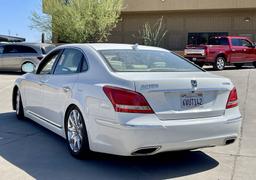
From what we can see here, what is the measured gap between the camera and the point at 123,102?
4.64 meters

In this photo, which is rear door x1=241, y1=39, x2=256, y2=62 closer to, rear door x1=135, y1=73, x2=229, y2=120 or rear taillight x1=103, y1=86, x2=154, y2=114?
rear door x1=135, y1=73, x2=229, y2=120

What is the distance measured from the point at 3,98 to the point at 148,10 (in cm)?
2291

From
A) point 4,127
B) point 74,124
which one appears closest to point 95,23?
point 4,127

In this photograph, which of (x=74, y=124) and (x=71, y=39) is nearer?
(x=74, y=124)

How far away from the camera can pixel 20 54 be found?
21.1 metres

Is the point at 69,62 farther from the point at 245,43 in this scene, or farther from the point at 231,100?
the point at 245,43

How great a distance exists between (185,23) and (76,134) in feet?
98.9

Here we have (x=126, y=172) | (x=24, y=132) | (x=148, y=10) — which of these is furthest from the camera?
(x=148, y=10)

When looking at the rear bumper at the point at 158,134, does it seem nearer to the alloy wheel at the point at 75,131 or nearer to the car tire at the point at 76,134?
the car tire at the point at 76,134

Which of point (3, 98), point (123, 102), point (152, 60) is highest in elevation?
point (152, 60)

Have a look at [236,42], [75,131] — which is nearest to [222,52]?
[236,42]

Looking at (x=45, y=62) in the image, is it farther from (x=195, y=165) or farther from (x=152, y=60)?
(x=195, y=165)

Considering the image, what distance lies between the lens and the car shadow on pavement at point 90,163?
4977 millimetres

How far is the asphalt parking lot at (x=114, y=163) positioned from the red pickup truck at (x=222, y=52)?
14889 mm
